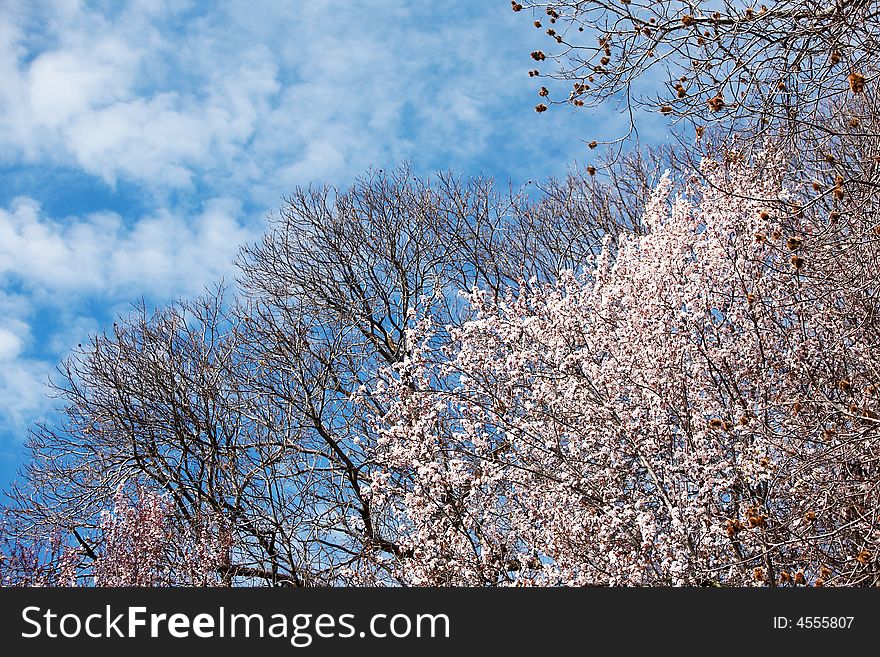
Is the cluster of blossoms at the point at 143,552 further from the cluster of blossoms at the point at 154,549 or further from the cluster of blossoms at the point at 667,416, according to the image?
the cluster of blossoms at the point at 667,416

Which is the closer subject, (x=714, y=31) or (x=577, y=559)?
(x=714, y=31)

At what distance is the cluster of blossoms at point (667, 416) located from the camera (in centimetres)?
557

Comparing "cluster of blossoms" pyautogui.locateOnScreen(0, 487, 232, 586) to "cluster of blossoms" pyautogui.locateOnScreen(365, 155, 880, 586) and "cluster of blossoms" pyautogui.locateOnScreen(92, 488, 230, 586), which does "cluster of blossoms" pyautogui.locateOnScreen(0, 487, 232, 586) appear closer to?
"cluster of blossoms" pyautogui.locateOnScreen(92, 488, 230, 586)

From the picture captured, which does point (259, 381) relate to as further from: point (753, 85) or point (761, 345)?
point (753, 85)

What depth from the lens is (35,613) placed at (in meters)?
5.01

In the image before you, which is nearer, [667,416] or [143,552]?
[667,416]

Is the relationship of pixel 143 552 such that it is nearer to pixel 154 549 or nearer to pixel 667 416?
pixel 154 549

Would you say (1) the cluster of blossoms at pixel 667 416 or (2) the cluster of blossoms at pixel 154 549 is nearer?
(1) the cluster of blossoms at pixel 667 416

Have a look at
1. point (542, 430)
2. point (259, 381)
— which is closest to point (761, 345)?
point (542, 430)

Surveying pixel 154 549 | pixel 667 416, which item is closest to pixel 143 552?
pixel 154 549

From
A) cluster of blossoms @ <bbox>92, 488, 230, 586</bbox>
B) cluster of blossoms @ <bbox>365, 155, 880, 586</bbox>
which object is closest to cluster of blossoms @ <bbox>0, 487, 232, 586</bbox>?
cluster of blossoms @ <bbox>92, 488, 230, 586</bbox>

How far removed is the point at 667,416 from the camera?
6609mm

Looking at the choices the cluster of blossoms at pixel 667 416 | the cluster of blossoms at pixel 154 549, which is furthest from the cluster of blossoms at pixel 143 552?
the cluster of blossoms at pixel 667 416

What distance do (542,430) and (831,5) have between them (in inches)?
153
